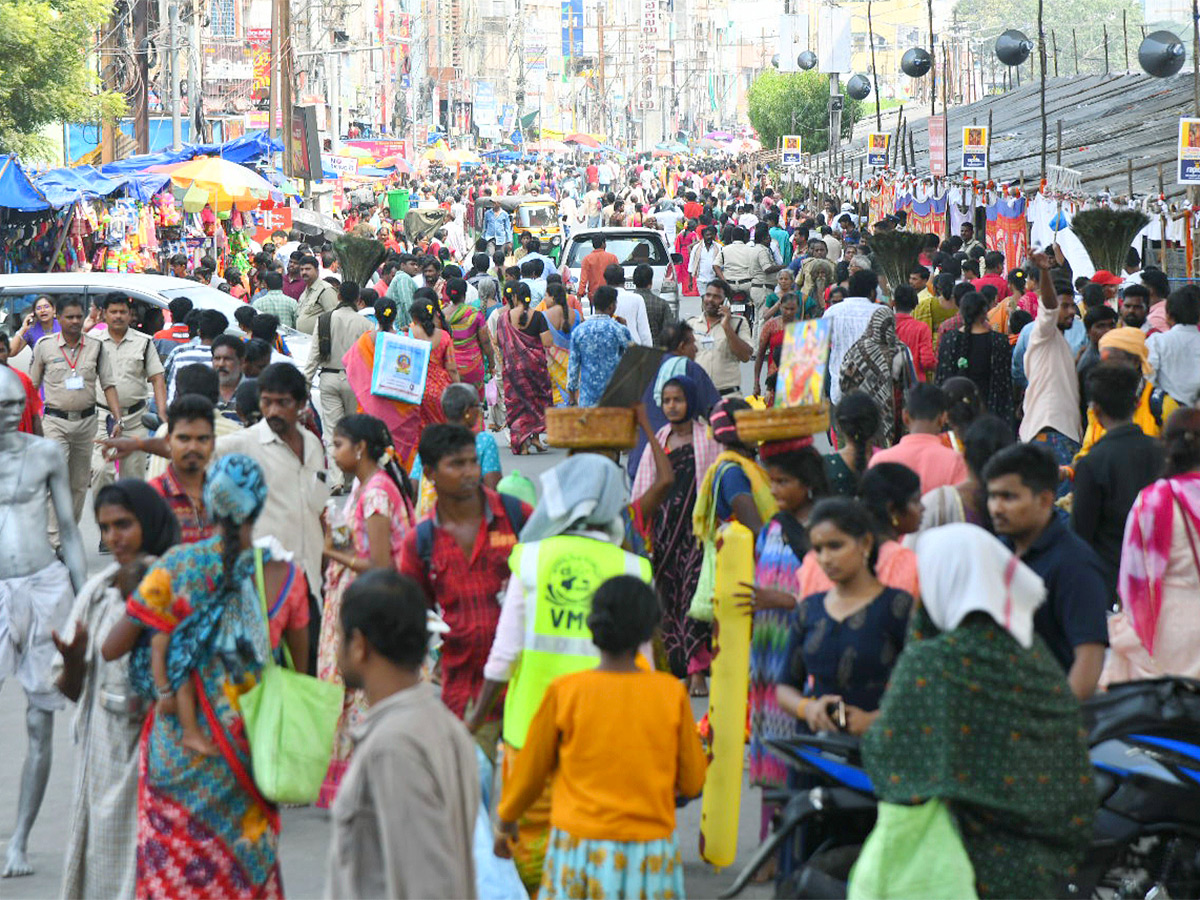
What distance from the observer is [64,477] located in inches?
256

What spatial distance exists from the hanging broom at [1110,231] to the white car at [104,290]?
6.59 m

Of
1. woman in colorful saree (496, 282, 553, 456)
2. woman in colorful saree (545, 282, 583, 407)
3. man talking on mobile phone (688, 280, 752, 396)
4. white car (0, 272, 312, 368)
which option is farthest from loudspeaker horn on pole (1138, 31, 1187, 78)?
white car (0, 272, 312, 368)

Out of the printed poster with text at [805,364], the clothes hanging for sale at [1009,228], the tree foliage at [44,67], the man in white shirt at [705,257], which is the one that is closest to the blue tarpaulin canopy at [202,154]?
the tree foliage at [44,67]

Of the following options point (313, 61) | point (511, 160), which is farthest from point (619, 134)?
point (313, 61)

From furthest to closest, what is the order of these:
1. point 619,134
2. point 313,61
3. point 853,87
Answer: point 619,134
point 313,61
point 853,87

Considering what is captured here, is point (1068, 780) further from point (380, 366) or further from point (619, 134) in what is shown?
point (619, 134)

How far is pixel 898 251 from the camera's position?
58.0 feet

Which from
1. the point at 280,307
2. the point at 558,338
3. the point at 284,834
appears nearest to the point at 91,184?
the point at 280,307

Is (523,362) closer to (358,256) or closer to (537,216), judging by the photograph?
(358,256)

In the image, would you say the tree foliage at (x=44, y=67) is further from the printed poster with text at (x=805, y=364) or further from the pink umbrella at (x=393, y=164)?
the pink umbrella at (x=393, y=164)

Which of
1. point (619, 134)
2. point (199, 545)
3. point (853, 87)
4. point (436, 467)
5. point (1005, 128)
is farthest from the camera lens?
point (619, 134)

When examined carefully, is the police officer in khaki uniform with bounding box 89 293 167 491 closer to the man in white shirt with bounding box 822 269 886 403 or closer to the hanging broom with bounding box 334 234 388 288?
the man in white shirt with bounding box 822 269 886 403

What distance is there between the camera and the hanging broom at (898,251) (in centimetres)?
1761

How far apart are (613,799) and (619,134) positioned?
172788mm
